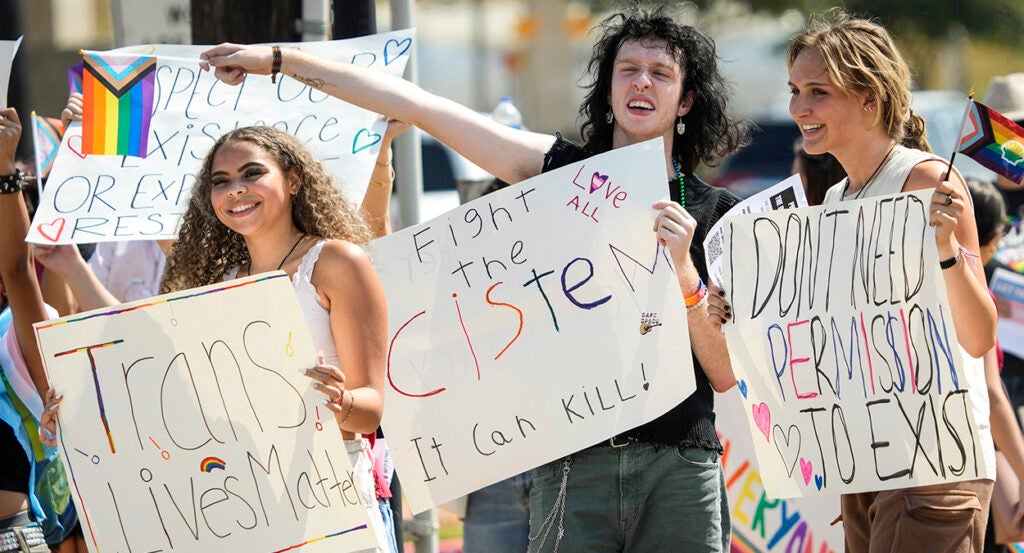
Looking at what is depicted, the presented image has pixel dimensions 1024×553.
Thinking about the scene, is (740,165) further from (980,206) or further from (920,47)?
(980,206)

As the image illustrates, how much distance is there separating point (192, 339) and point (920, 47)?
60.4 ft

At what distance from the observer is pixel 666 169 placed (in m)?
3.37

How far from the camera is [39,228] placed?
4016 millimetres

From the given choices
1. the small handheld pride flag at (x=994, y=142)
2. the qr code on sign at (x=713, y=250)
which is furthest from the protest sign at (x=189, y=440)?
the small handheld pride flag at (x=994, y=142)

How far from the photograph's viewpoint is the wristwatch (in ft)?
12.2

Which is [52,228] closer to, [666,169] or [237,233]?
[237,233]

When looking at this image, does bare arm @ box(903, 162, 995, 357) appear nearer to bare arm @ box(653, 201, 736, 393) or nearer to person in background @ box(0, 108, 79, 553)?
bare arm @ box(653, 201, 736, 393)

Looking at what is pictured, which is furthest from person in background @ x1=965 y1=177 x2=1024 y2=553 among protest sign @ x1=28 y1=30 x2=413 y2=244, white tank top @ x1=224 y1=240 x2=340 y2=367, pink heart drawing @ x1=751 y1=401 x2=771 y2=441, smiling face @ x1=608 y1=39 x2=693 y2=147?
protest sign @ x1=28 y1=30 x2=413 y2=244

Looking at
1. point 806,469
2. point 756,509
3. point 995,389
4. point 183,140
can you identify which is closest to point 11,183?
point 183,140

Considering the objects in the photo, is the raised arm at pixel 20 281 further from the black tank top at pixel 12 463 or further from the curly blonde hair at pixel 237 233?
the curly blonde hair at pixel 237 233

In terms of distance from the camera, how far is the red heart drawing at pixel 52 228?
4012mm

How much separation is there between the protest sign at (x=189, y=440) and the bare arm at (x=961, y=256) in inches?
54.5

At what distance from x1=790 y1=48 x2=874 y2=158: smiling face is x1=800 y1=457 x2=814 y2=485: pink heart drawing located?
0.73 meters

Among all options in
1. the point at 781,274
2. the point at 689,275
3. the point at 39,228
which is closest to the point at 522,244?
the point at 689,275
